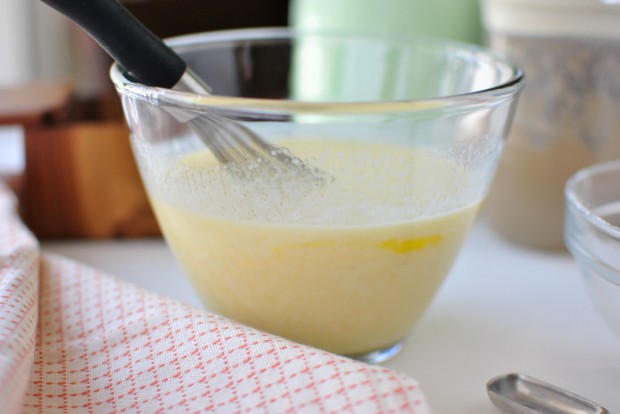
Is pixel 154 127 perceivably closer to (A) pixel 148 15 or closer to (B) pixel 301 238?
(B) pixel 301 238

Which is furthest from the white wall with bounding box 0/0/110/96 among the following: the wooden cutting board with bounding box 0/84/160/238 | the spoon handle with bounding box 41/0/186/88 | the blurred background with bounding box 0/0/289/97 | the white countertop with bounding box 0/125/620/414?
the spoon handle with bounding box 41/0/186/88

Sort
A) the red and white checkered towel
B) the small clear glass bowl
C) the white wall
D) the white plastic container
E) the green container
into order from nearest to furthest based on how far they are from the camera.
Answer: the red and white checkered towel
the small clear glass bowl
the white plastic container
the green container
the white wall

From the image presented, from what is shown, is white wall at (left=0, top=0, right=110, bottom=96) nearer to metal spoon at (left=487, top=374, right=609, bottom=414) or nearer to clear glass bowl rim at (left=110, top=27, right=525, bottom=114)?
clear glass bowl rim at (left=110, top=27, right=525, bottom=114)

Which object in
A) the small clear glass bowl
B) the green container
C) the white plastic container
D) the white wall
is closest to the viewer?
the small clear glass bowl

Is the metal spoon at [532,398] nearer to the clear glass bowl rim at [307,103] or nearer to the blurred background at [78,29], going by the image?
the clear glass bowl rim at [307,103]

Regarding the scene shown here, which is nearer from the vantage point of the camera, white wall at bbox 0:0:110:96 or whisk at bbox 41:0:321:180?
whisk at bbox 41:0:321:180

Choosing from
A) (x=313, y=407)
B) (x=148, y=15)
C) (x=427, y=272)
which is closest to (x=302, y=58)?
(x=148, y=15)

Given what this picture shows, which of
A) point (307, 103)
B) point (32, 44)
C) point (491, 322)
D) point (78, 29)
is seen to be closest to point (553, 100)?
point (491, 322)

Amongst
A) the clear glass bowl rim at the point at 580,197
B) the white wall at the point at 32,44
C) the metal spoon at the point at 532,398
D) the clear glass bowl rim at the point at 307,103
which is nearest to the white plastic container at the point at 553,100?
the clear glass bowl rim at the point at 580,197
